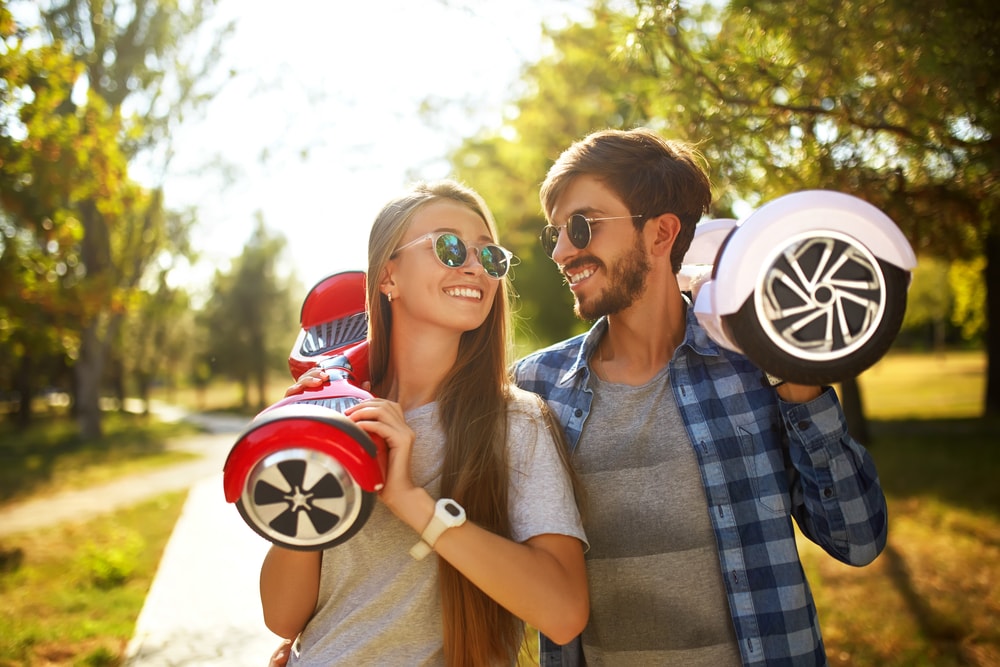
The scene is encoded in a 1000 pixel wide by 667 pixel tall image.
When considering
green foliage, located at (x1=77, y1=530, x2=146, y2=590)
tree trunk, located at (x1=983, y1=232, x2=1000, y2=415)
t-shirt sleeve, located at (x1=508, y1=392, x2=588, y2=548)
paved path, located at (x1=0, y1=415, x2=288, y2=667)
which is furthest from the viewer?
tree trunk, located at (x1=983, y1=232, x2=1000, y2=415)

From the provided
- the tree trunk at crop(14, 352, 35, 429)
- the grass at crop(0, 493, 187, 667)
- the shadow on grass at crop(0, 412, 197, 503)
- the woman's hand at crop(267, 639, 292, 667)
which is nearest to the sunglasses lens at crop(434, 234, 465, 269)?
the woman's hand at crop(267, 639, 292, 667)

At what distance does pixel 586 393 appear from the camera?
96.2 inches

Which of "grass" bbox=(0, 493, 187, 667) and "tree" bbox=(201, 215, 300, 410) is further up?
"grass" bbox=(0, 493, 187, 667)

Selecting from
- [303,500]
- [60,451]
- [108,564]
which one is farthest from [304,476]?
[60,451]

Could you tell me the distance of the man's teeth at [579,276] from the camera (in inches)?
97.7

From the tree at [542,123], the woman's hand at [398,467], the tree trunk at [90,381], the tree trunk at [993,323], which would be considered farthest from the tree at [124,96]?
the tree trunk at [993,323]

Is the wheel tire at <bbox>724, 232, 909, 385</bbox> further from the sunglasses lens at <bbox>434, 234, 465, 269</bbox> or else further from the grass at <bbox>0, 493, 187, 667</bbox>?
the grass at <bbox>0, 493, 187, 667</bbox>

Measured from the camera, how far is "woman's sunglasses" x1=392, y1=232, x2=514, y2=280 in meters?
2.12

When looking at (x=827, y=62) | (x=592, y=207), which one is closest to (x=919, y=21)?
(x=827, y=62)

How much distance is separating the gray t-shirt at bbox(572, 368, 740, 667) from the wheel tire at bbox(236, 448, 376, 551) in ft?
3.04

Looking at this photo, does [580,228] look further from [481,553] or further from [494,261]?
[481,553]

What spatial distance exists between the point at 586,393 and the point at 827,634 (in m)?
3.85

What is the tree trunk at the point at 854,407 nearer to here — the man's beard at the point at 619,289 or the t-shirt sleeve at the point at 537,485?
the man's beard at the point at 619,289

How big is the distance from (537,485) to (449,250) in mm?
690
